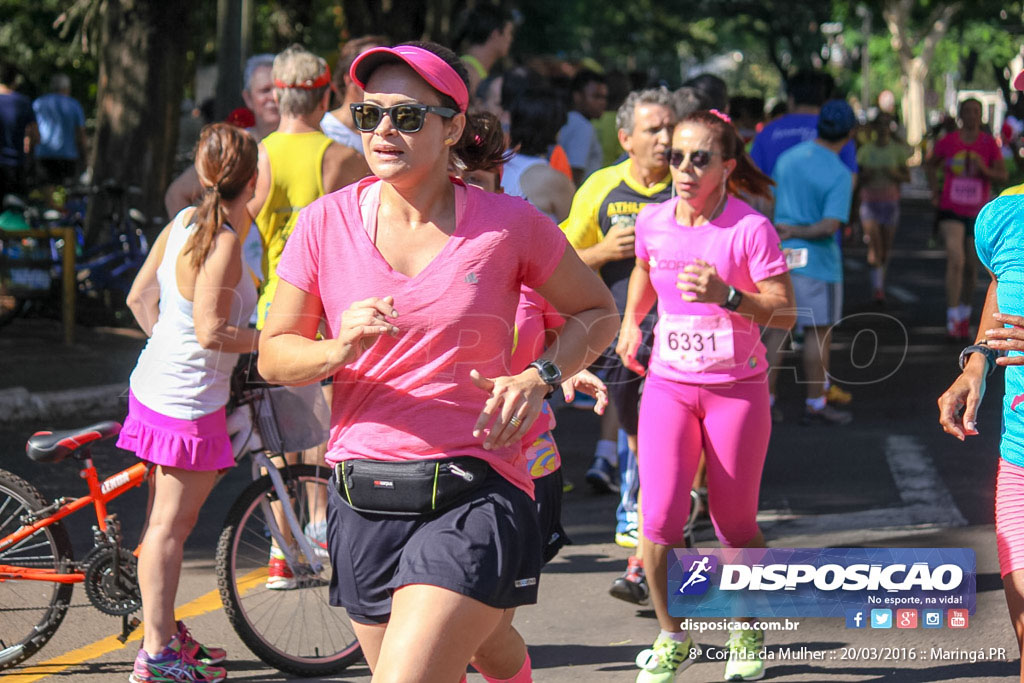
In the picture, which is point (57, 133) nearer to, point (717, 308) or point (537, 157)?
point (537, 157)

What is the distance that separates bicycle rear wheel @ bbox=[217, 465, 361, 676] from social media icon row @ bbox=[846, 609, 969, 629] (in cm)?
192

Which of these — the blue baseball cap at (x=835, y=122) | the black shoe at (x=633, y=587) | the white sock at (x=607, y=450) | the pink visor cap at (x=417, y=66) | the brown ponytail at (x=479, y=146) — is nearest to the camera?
the pink visor cap at (x=417, y=66)

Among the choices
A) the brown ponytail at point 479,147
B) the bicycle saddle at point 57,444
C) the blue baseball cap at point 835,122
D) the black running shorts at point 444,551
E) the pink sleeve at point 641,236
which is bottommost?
the bicycle saddle at point 57,444

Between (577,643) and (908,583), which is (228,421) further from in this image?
(908,583)

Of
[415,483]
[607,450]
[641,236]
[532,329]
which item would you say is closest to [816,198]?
[607,450]

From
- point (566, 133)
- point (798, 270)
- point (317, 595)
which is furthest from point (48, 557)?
point (566, 133)

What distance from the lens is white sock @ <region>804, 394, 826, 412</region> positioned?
9898mm

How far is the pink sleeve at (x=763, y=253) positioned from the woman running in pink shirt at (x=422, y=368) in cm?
168

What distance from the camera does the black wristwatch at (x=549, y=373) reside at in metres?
3.27

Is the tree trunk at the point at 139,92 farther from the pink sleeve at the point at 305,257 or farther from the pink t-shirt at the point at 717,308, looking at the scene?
the pink sleeve at the point at 305,257

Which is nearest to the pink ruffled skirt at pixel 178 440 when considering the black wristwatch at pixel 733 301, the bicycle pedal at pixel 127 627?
the bicycle pedal at pixel 127 627

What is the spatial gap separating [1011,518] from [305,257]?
191cm

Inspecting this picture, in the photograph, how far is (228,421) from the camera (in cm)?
514

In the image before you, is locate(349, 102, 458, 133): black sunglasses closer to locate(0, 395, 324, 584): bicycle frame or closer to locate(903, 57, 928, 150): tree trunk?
locate(0, 395, 324, 584): bicycle frame
